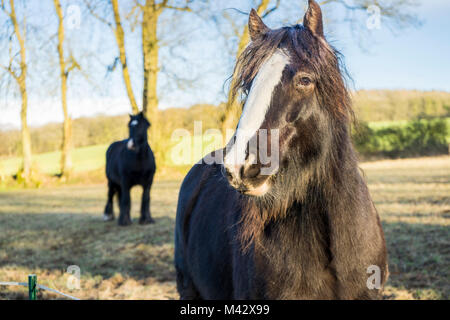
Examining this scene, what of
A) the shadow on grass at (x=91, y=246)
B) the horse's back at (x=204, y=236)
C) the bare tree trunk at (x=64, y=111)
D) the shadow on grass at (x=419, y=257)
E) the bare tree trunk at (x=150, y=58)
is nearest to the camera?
the horse's back at (x=204, y=236)

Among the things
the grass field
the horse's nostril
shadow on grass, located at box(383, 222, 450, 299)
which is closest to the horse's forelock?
the horse's nostril

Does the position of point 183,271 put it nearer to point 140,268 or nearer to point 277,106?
point 277,106

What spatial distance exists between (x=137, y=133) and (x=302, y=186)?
25.9ft

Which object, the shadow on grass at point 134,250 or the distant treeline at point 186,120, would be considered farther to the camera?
the distant treeline at point 186,120

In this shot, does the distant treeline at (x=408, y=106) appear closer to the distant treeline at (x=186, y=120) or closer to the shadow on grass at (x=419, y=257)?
the distant treeline at (x=186, y=120)

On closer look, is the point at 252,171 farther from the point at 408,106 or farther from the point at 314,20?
the point at 408,106

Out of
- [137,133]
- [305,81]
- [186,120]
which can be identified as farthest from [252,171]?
[186,120]

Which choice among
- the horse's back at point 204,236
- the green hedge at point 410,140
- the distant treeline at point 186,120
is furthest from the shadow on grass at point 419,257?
the green hedge at point 410,140

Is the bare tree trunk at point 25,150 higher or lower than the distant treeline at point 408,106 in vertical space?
lower

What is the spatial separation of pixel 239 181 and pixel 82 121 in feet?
117

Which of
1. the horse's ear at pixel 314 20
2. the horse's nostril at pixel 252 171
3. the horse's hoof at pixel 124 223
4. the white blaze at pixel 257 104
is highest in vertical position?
the horse's ear at pixel 314 20

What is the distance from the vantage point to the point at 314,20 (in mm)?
1995

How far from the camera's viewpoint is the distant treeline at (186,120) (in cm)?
2125

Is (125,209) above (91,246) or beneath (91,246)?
above
